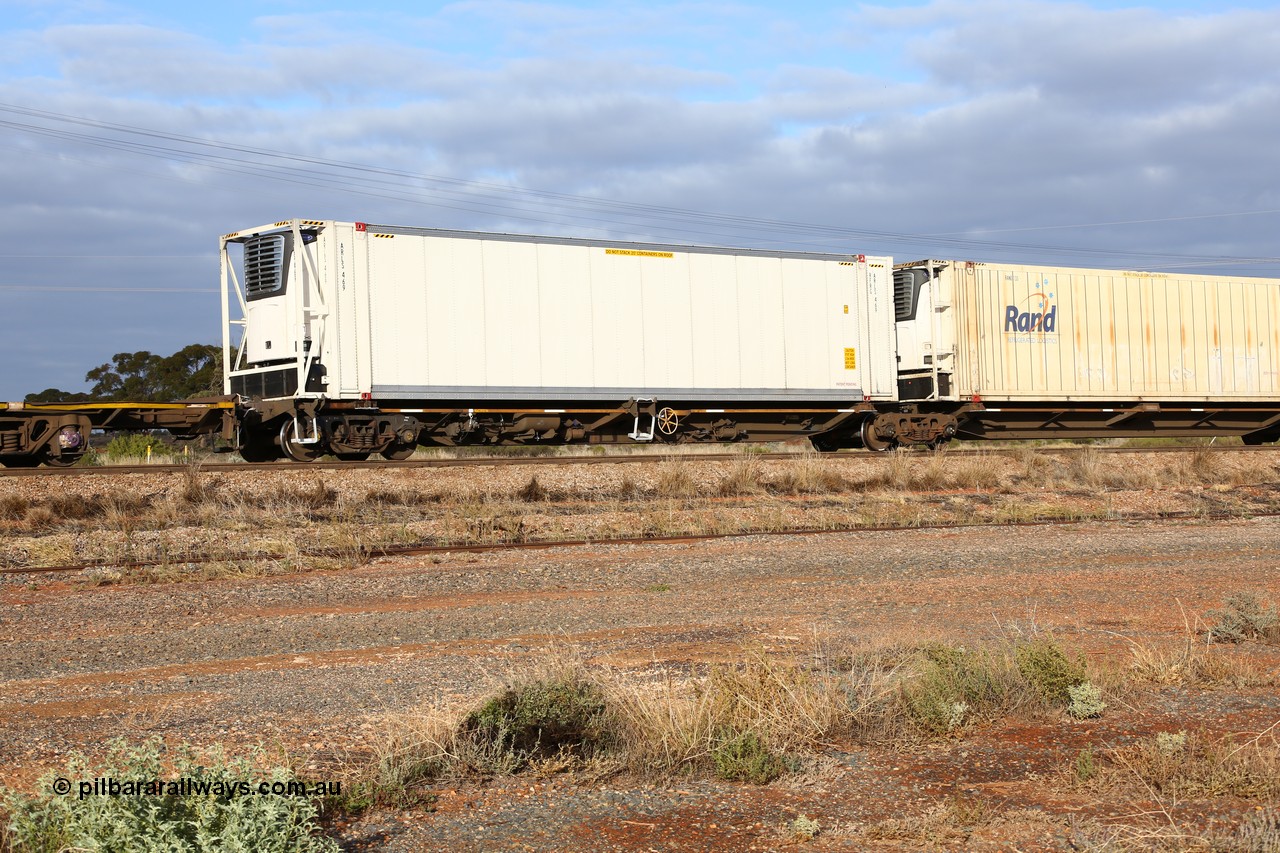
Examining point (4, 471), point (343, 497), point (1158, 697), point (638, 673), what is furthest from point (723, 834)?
point (4, 471)

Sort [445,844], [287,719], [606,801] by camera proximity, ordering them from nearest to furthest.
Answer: [445,844]
[606,801]
[287,719]

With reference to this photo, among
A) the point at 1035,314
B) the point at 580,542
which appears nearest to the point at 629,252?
the point at 580,542

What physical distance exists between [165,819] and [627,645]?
151 inches

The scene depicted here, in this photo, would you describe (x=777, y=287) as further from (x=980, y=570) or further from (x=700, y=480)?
(x=980, y=570)

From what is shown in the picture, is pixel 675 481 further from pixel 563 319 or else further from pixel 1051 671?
pixel 1051 671

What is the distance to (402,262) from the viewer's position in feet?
55.8

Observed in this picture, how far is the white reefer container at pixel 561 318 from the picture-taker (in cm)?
1672

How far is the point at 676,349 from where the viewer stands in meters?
18.9

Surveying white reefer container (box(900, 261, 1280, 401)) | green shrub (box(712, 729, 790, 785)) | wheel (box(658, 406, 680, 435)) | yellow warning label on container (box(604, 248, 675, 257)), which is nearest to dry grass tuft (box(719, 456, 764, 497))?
wheel (box(658, 406, 680, 435))

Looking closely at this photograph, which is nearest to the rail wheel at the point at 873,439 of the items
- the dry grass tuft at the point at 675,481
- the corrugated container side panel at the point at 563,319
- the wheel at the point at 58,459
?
the dry grass tuft at the point at 675,481

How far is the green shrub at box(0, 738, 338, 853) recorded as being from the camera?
3.50 m

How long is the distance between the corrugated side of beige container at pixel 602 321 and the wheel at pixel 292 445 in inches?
41.8

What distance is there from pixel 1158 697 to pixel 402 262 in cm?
1333

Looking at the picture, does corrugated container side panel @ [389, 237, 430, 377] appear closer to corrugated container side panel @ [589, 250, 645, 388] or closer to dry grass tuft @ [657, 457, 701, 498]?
corrugated container side panel @ [589, 250, 645, 388]
